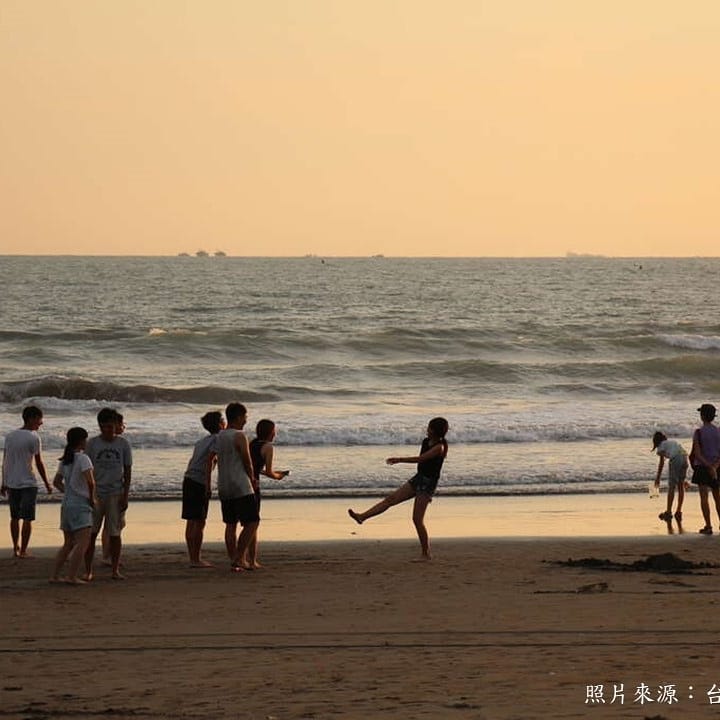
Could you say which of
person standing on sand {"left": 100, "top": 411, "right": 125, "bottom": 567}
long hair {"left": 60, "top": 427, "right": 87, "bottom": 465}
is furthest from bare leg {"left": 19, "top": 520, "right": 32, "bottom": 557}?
long hair {"left": 60, "top": 427, "right": 87, "bottom": 465}

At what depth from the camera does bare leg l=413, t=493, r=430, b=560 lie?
485 inches

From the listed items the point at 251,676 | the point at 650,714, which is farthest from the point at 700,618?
the point at 251,676

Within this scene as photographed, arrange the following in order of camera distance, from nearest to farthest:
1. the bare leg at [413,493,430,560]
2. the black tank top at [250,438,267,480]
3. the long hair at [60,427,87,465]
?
the long hair at [60,427,87,465] < the black tank top at [250,438,267,480] < the bare leg at [413,493,430,560]

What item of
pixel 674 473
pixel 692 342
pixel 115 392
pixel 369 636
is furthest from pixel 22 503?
pixel 692 342

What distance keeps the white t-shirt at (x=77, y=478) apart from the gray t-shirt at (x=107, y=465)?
0.41 m

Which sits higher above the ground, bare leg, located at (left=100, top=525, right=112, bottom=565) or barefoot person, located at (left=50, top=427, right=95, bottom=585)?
barefoot person, located at (left=50, top=427, right=95, bottom=585)

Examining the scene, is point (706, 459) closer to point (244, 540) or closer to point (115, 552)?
point (244, 540)

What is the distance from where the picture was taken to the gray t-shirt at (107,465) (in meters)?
11.4

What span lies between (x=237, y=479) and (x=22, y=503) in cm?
231

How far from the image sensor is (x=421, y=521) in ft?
40.6

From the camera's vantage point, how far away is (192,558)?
12078 mm

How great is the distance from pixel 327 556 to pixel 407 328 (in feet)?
136

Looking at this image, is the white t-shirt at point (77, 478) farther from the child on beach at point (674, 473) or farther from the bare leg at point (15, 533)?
the child on beach at point (674, 473)

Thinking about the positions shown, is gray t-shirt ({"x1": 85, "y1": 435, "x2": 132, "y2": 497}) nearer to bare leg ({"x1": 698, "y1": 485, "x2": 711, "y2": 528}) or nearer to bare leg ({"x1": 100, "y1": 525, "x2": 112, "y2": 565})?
bare leg ({"x1": 100, "y1": 525, "x2": 112, "y2": 565})
